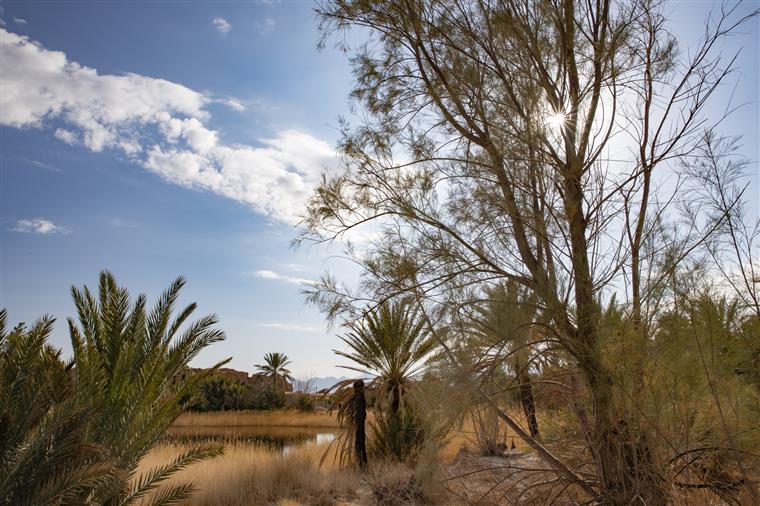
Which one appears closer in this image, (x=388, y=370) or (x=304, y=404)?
(x=388, y=370)

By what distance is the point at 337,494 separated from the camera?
8625mm

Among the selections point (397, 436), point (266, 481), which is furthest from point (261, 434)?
point (266, 481)

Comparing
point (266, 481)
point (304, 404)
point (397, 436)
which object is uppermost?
point (304, 404)

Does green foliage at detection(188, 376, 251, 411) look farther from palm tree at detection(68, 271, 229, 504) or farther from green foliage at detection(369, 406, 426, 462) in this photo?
palm tree at detection(68, 271, 229, 504)

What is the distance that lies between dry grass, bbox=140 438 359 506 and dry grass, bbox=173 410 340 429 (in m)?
12.6

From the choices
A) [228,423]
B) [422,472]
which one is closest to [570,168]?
[422,472]

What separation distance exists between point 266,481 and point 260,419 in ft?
50.0

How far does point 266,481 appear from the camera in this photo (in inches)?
354

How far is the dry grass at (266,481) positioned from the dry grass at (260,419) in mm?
12583

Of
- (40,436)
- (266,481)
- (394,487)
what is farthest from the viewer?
(266,481)

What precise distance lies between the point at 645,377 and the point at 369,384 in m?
7.91

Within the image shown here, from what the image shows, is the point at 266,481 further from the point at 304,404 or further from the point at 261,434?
the point at 304,404

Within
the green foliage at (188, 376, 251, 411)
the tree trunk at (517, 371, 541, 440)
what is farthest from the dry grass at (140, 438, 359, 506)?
the green foliage at (188, 376, 251, 411)

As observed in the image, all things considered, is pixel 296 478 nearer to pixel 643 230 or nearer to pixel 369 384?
pixel 369 384
